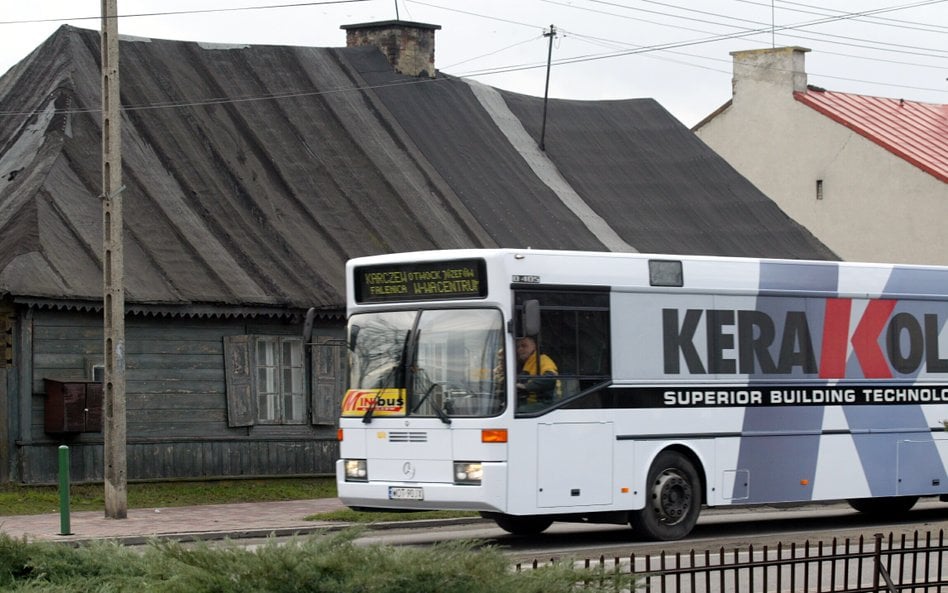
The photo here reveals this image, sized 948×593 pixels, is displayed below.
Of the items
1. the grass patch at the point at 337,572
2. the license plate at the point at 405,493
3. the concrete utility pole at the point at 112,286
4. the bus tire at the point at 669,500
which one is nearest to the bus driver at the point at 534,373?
the license plate at the point at 405,493

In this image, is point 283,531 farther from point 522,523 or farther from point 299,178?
point 299,178

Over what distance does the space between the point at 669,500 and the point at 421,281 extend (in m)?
3.33

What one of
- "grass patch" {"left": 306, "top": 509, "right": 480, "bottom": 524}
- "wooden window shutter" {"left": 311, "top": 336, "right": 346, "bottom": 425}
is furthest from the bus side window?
"wooden window shutter" {"left": 311, "top": 336, "right": 346, "bottom": 425}

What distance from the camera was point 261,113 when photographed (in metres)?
28.6

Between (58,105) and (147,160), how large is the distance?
5.25 ft

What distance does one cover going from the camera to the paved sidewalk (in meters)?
18.0

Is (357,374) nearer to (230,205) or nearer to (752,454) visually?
(752,454)

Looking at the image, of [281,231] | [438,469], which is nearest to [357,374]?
[438,469]

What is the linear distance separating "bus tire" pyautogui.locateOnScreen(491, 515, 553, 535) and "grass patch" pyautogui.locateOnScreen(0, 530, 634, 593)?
942 centimetres

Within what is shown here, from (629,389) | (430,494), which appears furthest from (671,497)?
(430,494)

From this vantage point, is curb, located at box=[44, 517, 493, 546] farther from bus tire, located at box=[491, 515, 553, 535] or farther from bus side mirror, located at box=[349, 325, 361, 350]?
bus side mirror, located at box=[349, 325, 361, 350]

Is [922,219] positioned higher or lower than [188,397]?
higher

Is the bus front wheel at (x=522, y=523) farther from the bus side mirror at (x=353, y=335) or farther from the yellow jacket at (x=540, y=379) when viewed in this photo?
the bus side mirror at (x=353, y=335)

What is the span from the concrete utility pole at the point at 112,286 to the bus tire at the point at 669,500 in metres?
6.93
